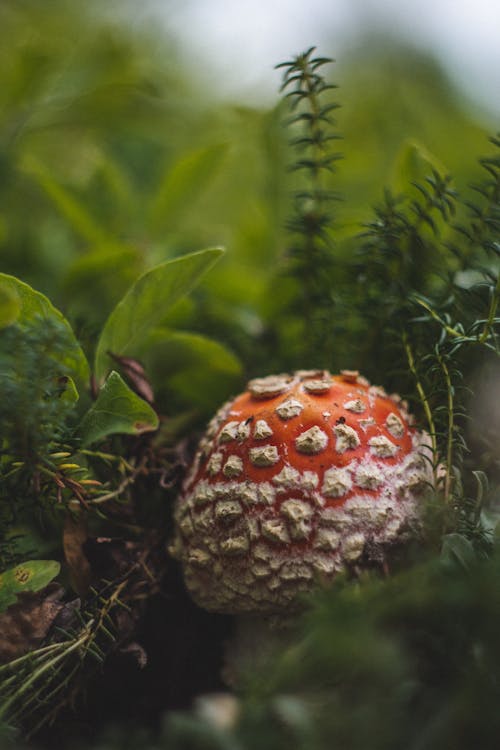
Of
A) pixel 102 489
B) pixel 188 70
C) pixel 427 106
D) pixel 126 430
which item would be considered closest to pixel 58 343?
pixel 126 430

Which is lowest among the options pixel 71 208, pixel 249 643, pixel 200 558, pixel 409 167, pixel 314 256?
pixel 249 643

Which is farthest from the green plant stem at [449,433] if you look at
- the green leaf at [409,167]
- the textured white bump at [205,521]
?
the green leaf at [409,167]

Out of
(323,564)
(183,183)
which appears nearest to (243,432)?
(323,564)

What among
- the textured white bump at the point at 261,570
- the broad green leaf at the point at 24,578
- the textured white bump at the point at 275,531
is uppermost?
the textured white bump at the point at 275,531

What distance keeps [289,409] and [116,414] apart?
0.27 m

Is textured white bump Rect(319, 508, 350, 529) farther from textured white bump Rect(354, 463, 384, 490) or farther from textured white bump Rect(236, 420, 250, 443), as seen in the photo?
textured white bump Rect(236, 420, 250, 443)

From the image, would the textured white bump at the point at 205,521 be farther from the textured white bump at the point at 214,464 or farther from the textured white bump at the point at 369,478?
the textured white bump at the point at 369,478

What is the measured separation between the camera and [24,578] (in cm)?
86

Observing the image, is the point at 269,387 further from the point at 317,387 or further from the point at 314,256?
the point at 314,256

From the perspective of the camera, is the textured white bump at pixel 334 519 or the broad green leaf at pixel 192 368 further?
the broad green leaf at pixel 192 368

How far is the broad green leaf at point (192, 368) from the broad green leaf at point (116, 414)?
229 millimetres

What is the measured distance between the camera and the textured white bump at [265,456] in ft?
3.02

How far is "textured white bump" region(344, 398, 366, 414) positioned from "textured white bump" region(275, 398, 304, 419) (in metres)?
0.07

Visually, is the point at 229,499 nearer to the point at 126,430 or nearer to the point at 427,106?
the point at 126,430
